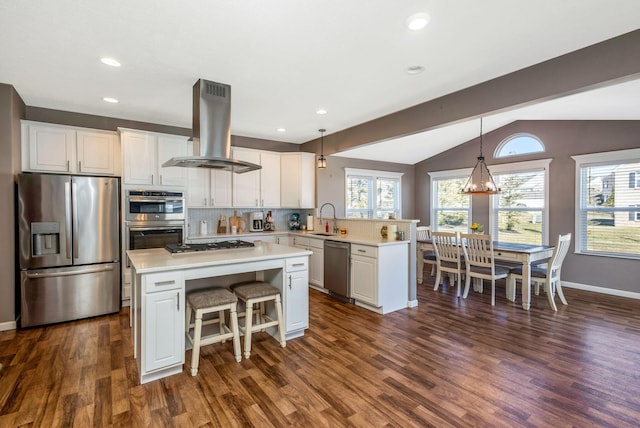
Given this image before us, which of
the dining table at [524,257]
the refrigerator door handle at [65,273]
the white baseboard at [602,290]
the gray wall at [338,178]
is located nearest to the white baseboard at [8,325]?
the refrigerator door handle at [65,273]

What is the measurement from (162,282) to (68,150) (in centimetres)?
273

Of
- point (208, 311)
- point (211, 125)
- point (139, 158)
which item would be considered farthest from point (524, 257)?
point (139, 158)

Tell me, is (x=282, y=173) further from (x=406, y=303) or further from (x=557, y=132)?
(x=557, y=132)

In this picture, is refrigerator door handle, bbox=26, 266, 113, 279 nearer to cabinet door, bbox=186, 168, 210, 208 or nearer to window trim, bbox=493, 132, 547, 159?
cabinet door, bbox=186, 168, 210, 208

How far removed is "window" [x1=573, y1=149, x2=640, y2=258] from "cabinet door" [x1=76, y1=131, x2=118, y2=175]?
696 cm

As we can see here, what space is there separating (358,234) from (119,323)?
335 cm

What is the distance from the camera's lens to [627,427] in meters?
1.89

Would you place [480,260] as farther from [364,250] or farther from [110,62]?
[110,62]

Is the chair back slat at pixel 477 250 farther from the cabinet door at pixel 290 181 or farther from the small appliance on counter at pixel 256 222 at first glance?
the small appliance on counter at pixel 256 222

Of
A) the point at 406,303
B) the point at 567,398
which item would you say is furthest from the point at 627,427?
the point at 406,303

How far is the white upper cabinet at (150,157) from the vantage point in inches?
159

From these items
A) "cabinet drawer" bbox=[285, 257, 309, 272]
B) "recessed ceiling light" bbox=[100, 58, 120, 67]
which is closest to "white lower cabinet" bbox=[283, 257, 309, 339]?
"cabinet drawer" bbox=[285, 257, 309, 272]

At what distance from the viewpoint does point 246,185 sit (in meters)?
5.31

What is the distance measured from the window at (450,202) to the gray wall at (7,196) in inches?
287
